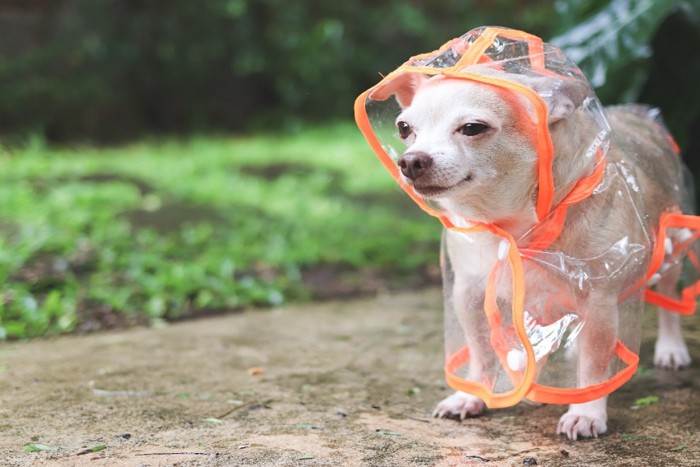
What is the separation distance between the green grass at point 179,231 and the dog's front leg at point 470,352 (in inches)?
68.5

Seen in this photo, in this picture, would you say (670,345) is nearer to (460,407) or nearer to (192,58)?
(460,407)

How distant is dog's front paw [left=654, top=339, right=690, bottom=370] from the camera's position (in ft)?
9.47

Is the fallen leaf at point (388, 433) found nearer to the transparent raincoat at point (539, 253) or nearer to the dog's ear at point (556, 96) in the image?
the transparent raincoat at point (539, 253)

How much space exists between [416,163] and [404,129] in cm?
24

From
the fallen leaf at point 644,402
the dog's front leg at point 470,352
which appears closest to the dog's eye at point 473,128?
the dog's front leg at point 470,352

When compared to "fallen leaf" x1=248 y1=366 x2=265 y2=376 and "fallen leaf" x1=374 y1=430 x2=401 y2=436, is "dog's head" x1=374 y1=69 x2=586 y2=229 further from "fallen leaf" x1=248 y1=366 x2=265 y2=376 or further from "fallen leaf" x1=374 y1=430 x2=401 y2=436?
"fallen leaf" x1=248 y1=366 x2=265 y2=376

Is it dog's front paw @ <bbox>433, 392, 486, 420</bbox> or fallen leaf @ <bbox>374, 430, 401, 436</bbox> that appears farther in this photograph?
dog's front paw @ <bbox>433, 392, 486, 420</bbox>

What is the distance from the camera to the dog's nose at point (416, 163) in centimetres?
205

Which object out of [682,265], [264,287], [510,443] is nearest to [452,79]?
[510,443]

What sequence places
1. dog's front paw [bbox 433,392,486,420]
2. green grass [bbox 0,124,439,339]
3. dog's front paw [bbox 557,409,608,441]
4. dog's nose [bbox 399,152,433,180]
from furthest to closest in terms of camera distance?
green grass [bbox 0,124,439,339] < dog's front paw [bbox 433,392,486,420] < dog's front paw [bbox 557,409,608,441] < dog's nose [bbox 399,152,433,180]

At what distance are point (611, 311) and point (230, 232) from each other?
10.6 ft

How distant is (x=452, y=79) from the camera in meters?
2.12

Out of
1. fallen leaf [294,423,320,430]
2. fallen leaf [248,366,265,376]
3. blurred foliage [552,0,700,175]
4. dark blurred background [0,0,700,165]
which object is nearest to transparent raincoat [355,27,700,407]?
fallen leaf [294,423,320,430]

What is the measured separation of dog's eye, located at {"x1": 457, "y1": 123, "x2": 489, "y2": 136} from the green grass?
2.14 metres
